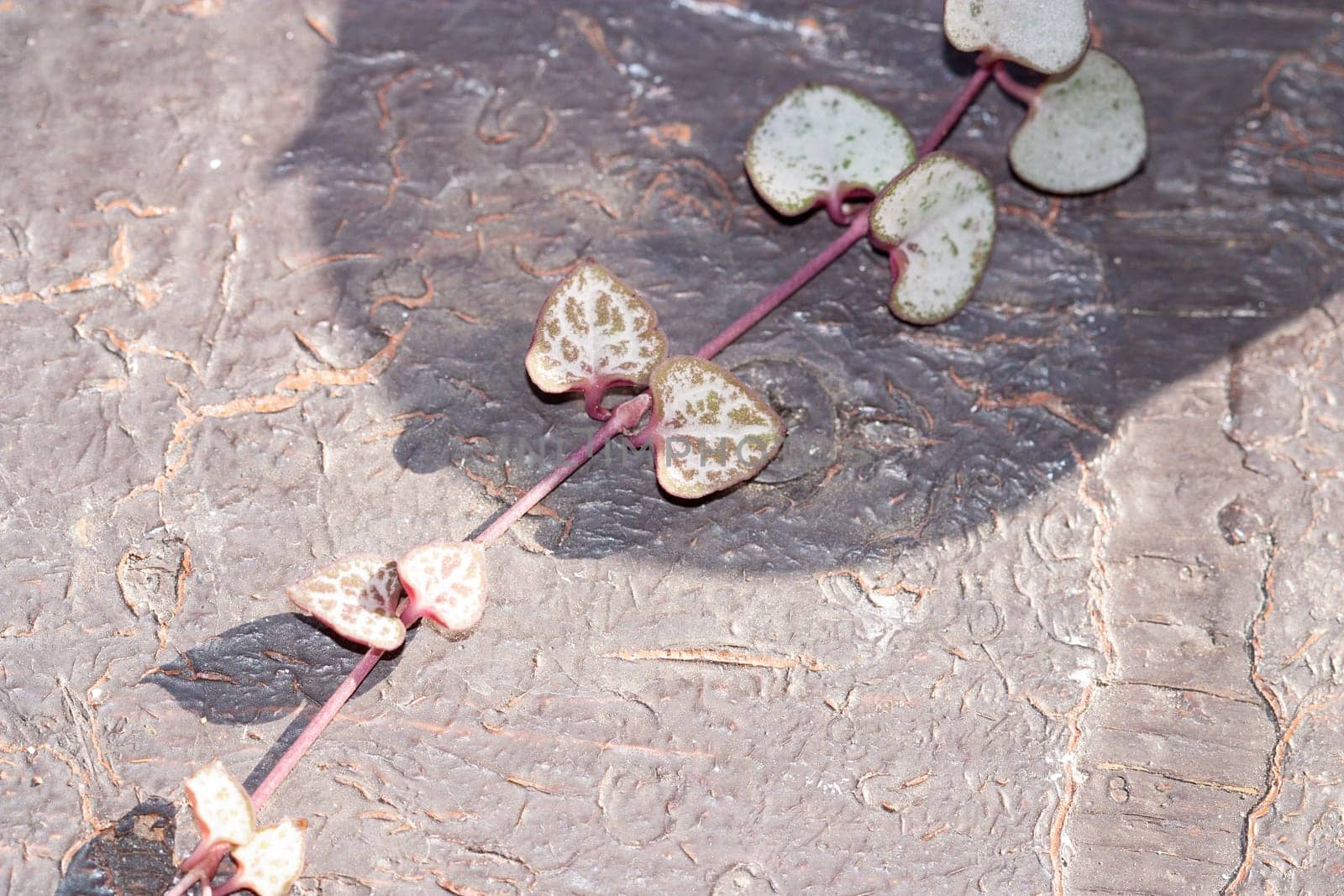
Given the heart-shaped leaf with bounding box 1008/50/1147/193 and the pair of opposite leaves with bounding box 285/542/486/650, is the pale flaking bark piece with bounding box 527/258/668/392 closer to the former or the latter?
the pair of opposite leaves with bounding box 285/542/486/650

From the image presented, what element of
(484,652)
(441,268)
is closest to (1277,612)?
(484,652)

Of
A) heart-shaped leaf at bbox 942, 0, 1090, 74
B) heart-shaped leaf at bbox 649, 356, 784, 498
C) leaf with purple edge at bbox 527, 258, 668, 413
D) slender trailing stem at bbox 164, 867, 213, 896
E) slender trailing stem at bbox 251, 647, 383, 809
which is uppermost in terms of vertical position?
heart-shaped leaf at bbox 942, 0, 1090, 74

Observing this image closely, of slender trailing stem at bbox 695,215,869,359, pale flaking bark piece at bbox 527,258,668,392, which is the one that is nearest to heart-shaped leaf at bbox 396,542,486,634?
pale flaking bark piece at bbox 527,258,668,392

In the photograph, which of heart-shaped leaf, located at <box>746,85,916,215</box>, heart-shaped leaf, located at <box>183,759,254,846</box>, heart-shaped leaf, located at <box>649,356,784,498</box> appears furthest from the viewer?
heart-shaped leaf, located at <box>746,85,916,215</box>

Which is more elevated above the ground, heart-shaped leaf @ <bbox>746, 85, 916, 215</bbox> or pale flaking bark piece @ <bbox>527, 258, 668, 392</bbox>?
heart-shaped leaf @ <bbox>746, 85, 916, 215</bbox>

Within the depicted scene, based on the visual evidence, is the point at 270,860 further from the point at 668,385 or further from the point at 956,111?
the point at 956,111

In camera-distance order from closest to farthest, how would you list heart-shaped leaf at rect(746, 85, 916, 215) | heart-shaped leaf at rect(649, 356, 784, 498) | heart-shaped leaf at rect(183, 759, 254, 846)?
heart-shaped leaf at rect(183, 759, 254, 846) → heart-shaped leaf at rect(649, 356, 784, 498) → heart-shaped leaf at rect(746, 85, 916, 215)

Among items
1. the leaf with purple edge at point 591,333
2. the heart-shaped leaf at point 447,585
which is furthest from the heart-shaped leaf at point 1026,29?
the heart-shaped leaf at point 447,585
